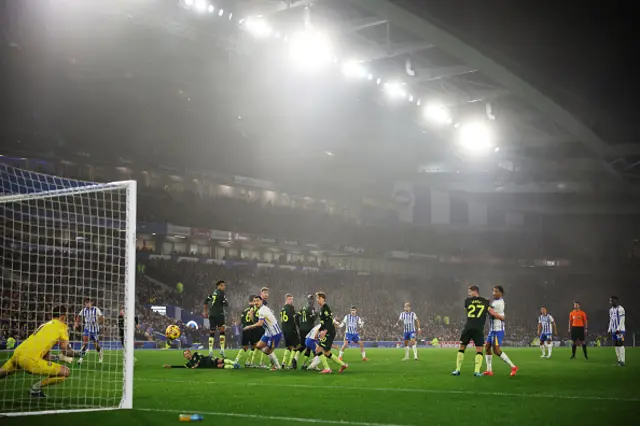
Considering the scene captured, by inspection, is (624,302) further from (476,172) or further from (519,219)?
(476,172)

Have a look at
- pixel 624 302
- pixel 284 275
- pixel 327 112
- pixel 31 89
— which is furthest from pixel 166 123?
pixel 624 302

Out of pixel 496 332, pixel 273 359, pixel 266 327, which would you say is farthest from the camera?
pixel 273 359

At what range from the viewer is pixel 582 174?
166ft

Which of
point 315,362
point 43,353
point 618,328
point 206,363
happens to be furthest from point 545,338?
point 43,353

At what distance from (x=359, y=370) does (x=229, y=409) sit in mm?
9894

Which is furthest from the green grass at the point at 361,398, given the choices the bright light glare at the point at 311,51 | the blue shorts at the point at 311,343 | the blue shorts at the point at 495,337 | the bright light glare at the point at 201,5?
the bright light glare at the point at 311,51

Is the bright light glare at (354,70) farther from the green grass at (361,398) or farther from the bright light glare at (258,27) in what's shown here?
the green grass at (361,398)

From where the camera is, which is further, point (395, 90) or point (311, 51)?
point (395, 90)

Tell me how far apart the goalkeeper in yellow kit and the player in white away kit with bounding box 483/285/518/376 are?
404 inches

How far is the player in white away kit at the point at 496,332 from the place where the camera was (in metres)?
17.9

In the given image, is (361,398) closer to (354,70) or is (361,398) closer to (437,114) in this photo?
(354,70)

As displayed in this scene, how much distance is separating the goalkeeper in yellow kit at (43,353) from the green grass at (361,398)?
572mm

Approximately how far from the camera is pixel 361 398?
12570 millimetres

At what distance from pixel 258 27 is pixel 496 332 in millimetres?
14372
